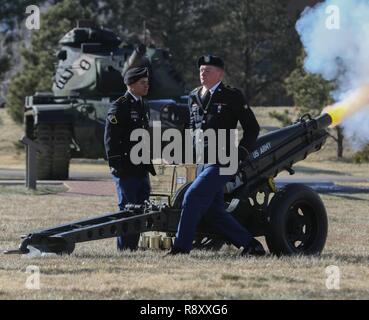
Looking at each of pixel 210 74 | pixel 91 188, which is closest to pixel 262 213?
pixel 210 74

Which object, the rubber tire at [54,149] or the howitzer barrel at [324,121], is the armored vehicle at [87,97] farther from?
the howitzer barrel at [324,121]

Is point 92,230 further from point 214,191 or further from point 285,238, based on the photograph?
point 285,238

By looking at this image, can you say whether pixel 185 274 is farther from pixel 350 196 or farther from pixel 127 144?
pixel 350 196

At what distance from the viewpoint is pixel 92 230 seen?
10180mm

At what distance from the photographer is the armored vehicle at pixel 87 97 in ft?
83.4

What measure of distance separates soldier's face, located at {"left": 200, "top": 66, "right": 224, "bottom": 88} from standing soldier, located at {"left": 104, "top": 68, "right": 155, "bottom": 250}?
0.89 m

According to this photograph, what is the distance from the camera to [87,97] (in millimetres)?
26766

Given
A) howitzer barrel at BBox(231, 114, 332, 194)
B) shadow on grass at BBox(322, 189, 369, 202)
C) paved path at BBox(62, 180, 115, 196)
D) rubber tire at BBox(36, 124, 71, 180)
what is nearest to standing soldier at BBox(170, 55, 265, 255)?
howitzer barrel at BBox(231, 114, 332, 194)

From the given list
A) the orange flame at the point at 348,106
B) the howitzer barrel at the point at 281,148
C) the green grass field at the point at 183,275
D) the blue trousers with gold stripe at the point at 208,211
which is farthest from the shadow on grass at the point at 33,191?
the blue trousers with gold stripe at the point at 208,211

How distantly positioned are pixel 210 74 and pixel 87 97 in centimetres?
1655

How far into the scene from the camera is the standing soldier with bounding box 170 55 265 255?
33.9 feet

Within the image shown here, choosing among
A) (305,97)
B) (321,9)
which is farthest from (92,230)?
(305,97)

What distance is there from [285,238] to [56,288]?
2949 mm

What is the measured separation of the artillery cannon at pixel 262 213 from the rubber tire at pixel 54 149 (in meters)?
14.7
